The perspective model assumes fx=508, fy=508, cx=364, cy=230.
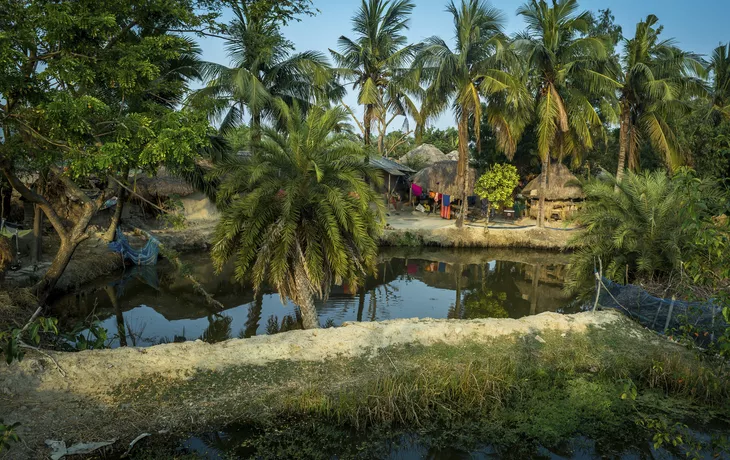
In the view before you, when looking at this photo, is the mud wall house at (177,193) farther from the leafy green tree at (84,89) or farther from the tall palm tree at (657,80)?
the tall palm tree at (657,80)

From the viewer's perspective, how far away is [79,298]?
13.2m

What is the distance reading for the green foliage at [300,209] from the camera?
972 centimetres

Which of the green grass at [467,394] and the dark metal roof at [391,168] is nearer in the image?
the green grass at [467,394]


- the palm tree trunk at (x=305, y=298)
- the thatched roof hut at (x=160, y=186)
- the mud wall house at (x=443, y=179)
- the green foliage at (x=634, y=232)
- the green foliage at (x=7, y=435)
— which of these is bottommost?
the palm tree trunk at (x=305, y=298)

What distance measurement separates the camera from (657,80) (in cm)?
2092

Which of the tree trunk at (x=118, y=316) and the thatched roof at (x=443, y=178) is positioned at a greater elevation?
the thatched roof at (x=443, y=178)

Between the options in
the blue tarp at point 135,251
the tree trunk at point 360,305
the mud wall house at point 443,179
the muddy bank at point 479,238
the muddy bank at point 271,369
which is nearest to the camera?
the muddy bank at point 271,369

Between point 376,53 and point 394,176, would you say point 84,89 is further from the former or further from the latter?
point 394,176

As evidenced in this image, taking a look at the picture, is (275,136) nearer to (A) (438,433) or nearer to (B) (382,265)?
(A) (438,433)

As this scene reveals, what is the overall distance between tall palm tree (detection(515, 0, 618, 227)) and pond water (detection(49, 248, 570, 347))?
5.77m

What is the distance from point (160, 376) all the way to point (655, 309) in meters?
8.97

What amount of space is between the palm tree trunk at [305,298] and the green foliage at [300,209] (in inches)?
1.1

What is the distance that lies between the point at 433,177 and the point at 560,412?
20.8m

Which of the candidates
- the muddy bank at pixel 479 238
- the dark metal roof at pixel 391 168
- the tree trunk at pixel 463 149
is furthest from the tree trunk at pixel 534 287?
the dark metal roof at pixel 391 168
